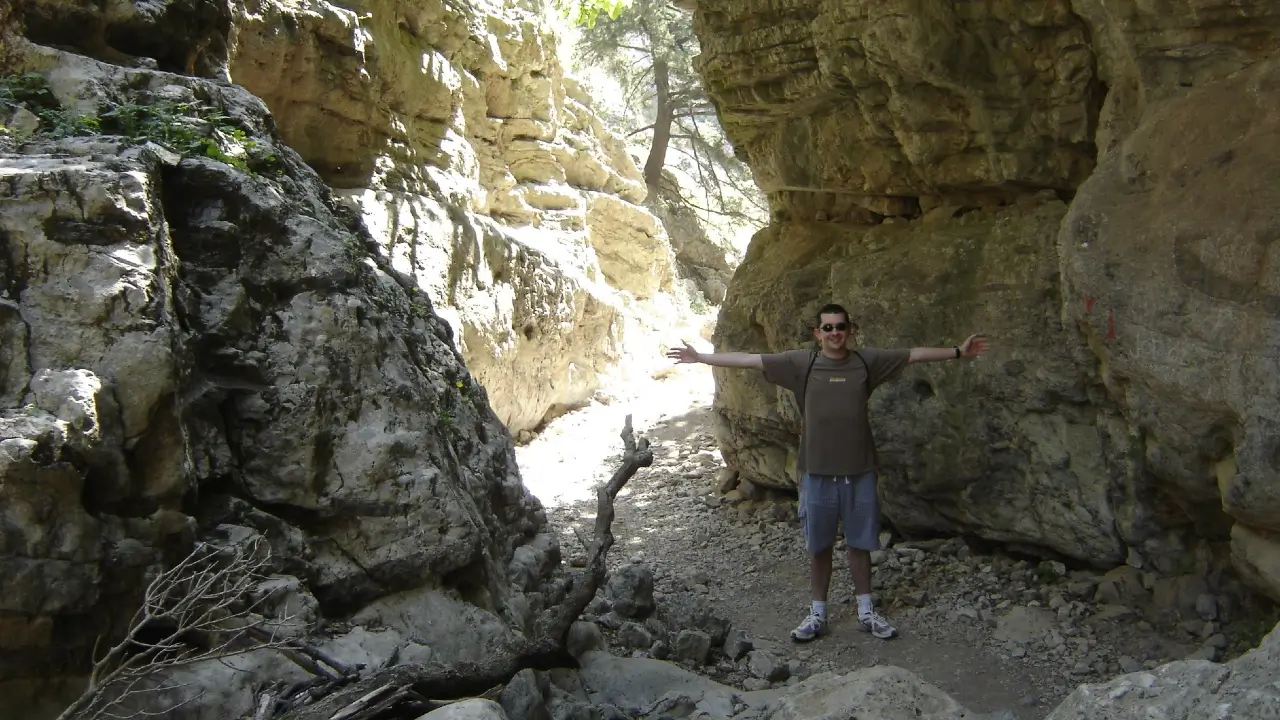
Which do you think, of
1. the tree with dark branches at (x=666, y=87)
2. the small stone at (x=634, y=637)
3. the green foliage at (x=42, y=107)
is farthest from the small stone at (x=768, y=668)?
the tree with dark branches at (x=666, y=87)

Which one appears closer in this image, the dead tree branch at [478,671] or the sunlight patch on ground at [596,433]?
the dead tree branch at [478,671]

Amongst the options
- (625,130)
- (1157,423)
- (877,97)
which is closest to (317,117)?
(877,97)

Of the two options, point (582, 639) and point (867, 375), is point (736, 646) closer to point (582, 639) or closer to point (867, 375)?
point (582, 639)

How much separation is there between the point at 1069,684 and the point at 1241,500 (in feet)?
3.96

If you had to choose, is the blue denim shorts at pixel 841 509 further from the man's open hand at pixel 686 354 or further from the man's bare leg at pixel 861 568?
the man's open hand at pixel 686 354

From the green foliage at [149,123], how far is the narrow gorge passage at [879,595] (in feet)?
9.68

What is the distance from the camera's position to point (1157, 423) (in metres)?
4.70

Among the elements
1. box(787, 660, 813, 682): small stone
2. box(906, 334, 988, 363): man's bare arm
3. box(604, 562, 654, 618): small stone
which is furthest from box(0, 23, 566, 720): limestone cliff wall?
box(906, 334, 988, 363): man's bare arm

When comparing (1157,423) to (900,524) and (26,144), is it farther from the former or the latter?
(26,144)

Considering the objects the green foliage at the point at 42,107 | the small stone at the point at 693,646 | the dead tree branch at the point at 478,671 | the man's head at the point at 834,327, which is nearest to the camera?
the dead tree branch at the point at 478,671

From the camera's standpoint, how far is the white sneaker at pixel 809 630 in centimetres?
523


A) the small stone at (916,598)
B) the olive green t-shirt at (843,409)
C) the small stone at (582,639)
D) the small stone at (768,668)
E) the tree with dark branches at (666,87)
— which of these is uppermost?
the tree with dark branches at (666,87)

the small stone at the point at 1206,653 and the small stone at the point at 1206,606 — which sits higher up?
the small stone at the point at 1206,606

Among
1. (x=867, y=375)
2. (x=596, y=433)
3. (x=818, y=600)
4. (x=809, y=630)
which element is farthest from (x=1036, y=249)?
(x=596, y=433)
